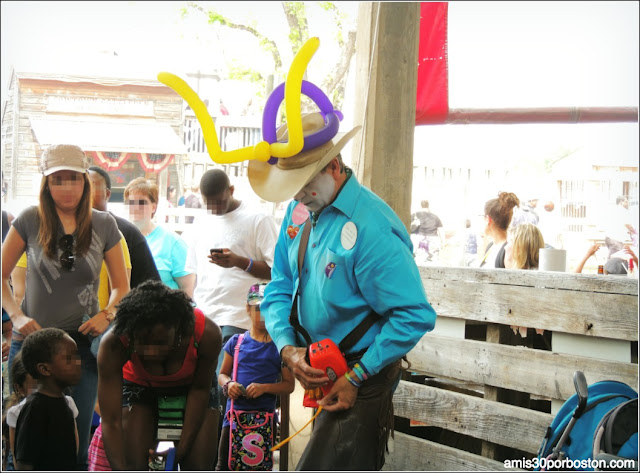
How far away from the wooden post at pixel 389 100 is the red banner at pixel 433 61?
3.78ft

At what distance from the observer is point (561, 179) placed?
10.5 meters

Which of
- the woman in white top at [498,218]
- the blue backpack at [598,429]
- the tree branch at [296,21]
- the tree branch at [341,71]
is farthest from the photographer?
the tree branch at [296,21]

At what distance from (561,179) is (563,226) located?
1305 mm

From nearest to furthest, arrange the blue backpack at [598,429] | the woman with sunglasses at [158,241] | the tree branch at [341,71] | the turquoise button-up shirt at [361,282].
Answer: the blue backpack at [598,429] → the turquoise button-up shirt at [361,282] → the woman with sunglasses at [158,241] → the tree branch at [341,71]

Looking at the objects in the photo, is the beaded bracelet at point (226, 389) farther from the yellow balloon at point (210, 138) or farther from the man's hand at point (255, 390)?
the yellow balloon at point (210, 138)

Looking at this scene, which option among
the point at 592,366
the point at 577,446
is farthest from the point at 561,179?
the point at 577,446

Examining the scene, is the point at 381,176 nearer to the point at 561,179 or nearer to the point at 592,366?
the point at 592,366

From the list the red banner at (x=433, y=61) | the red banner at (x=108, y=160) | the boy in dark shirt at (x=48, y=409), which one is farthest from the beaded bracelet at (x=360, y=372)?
the red banner at (x=108, y=160)

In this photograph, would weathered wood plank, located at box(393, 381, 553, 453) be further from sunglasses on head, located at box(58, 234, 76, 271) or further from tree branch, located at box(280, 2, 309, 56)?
tree branch, located at box(280, 2, 309, 56)

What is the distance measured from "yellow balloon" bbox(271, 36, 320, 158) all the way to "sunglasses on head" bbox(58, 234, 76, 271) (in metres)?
1.27

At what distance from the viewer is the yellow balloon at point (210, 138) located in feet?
9.55

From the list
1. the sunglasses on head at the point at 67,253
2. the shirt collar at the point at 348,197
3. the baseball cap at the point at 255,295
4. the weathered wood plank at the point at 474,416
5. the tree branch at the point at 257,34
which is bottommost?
the weathered wood plank at the point at 474,416

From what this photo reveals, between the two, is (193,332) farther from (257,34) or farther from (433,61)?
(257,34)

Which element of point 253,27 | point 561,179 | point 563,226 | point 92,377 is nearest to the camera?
point 92,377
